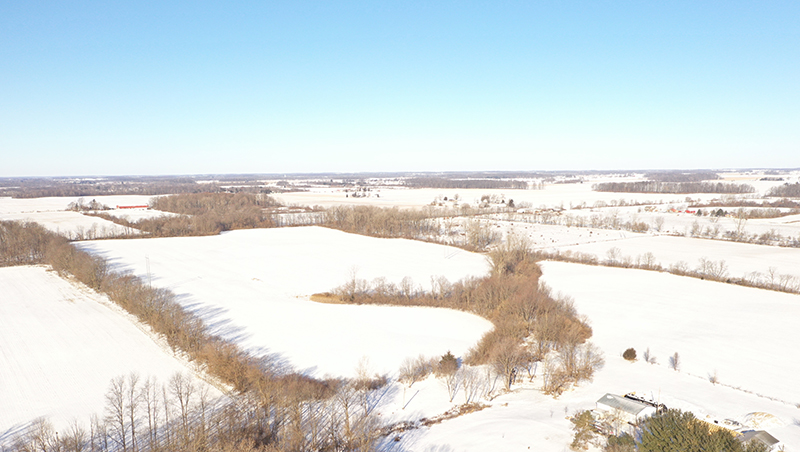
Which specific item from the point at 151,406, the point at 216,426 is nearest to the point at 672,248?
the point at 216,426

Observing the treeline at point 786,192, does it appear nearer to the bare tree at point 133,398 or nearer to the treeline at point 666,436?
the treeline at point 666,436

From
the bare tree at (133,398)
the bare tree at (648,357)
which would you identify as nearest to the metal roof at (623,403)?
the bare tree at (648,357)

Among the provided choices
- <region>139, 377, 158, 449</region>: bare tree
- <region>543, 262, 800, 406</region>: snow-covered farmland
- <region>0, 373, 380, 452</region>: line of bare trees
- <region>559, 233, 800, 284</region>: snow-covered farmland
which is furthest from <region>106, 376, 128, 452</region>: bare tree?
<region>559, 233, 800, 284</region>: snow-covered farmland

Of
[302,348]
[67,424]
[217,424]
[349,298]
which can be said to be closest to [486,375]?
[302,348]

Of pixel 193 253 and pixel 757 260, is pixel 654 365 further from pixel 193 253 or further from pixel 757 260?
pixel 193 253

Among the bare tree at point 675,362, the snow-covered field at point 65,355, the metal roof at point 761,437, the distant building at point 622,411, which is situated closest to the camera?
the metal roof at point 761,437
